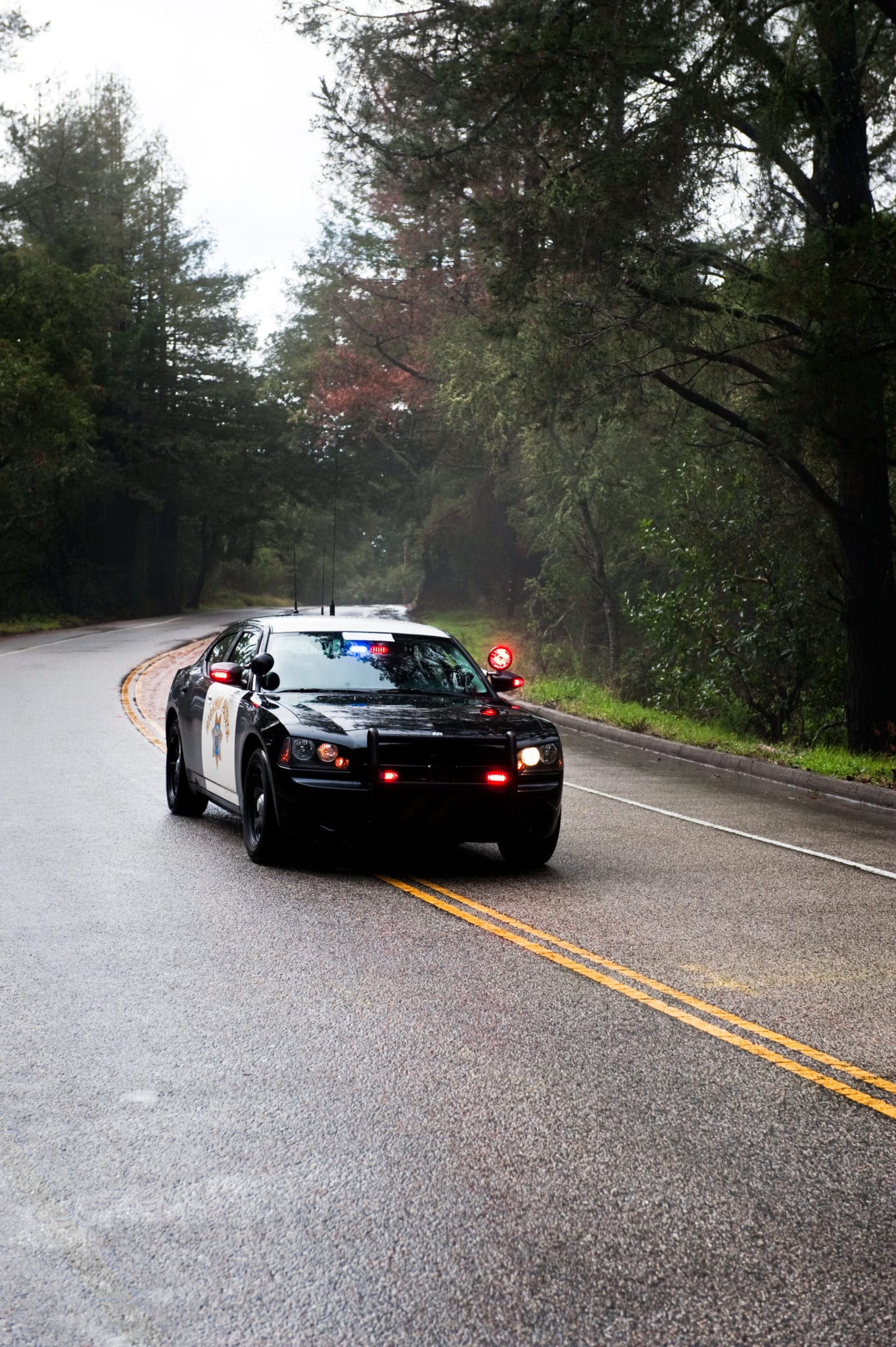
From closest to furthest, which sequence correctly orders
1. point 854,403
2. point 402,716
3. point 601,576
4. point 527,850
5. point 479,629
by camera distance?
point 402,716 → point 527,850 → point 854,403 → point 601,576 → point 479,629

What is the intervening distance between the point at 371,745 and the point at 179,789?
3.33m

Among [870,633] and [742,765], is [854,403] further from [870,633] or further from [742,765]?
[742,765]

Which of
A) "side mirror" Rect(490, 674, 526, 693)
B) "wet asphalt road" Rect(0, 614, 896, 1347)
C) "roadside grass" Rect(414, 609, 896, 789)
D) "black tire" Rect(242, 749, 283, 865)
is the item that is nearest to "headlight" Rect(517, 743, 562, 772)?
"wet asphalt road" Rect(0, 614, 896, 1347)

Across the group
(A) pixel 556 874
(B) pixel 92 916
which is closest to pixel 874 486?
(A) pixel 556 874

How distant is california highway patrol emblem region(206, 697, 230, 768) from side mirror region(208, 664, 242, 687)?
187 mm

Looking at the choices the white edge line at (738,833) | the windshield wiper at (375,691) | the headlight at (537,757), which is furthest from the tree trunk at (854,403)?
the headlight at (537,757)

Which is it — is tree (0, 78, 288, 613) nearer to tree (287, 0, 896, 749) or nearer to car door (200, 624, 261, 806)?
tree (287, 0, 896, 749)

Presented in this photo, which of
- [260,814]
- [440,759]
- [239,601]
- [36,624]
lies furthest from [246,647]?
[239,601]

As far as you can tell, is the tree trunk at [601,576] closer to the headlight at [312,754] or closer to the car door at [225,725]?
the car door at [225,725]

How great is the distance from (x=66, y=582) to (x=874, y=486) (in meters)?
46.9

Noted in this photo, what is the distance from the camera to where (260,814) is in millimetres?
10094

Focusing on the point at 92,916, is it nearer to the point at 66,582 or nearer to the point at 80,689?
the point at 80,689

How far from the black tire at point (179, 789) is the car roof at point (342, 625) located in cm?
143

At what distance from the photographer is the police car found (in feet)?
31.3
